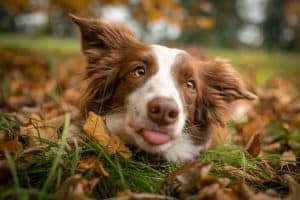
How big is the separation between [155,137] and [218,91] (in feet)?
3.71

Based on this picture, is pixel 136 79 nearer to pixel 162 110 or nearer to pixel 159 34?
pixel 162 110

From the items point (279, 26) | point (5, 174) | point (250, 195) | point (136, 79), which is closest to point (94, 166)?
point (5, 174)

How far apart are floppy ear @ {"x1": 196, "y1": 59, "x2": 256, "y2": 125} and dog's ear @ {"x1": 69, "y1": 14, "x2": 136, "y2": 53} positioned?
2.24ft

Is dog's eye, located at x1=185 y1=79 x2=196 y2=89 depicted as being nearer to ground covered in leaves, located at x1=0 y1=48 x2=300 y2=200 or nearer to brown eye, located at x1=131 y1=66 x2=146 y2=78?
brown eye, located at x1=131 y1=66 x2=146 y2=78

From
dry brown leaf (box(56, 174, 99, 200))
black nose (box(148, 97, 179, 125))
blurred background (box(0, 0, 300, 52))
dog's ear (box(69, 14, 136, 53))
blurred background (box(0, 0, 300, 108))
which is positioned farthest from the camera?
blurred background (box(0, 0, 300, 52))

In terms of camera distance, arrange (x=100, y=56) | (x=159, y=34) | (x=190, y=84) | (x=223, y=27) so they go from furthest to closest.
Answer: (x=223, y=27) → (x=159, y=34) → (x=100, y=56) → (x=190, y=84)

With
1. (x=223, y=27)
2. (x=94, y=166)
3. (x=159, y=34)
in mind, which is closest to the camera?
(x=94, y=166)

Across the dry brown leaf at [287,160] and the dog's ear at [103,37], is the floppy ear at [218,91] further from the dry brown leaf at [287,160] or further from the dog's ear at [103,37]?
the dog's ear at [103,37]

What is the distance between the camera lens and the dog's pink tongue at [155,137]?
2998mm

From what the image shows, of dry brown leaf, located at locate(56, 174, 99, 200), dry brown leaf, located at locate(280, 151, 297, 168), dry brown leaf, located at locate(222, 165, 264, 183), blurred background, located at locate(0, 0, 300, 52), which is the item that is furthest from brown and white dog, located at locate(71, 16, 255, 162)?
blurred background, located at locate(0, 0, 300, 52)

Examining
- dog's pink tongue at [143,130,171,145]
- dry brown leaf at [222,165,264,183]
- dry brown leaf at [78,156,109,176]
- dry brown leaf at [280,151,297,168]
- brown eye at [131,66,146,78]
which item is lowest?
dry brown leaf at [280,151,297,168]

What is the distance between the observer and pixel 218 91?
396cm

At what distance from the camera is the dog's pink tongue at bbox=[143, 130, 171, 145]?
9.84 feet

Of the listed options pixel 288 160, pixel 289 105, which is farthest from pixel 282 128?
pixel 289 105
